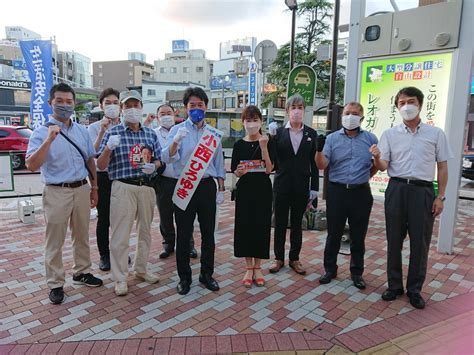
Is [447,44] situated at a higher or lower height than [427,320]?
higher

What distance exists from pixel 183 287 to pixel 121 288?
0.59 m

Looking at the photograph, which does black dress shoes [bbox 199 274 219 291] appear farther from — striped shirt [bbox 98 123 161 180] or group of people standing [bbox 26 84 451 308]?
striped shirt [bbox 98 123 161 180]

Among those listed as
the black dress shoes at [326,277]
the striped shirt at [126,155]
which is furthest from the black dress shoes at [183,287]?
the black dress shoes at [326,277]

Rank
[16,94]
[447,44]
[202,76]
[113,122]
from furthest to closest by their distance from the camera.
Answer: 1. [202,76]
2. [16,94]
3. [447,44]
4. [113,122]

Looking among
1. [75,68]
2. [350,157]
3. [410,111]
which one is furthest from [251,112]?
[75,68]

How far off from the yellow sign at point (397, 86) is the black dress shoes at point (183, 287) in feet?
11.3

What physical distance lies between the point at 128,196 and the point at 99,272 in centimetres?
117

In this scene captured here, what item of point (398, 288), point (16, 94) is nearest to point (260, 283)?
point (398, 288)

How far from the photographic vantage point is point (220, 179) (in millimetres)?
3637

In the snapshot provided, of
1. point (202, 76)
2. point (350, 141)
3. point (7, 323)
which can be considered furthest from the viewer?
point (202, 76)

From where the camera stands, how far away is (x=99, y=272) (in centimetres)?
394

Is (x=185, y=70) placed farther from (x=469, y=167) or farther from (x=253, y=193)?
(x=253, y=193)

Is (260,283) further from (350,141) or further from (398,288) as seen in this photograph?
(350,141)

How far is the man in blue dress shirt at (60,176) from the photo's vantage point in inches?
122
